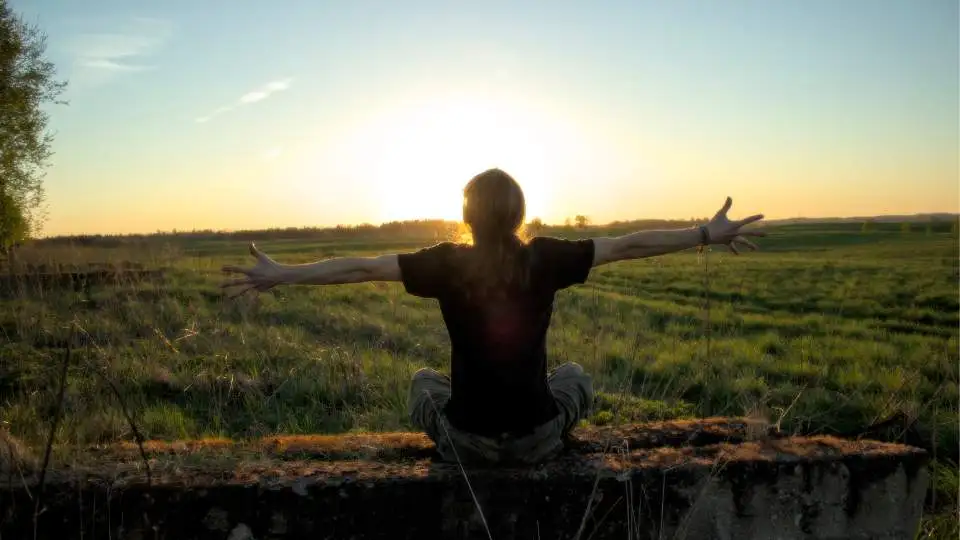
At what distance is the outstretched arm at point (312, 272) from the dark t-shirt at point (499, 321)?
0.09 metres

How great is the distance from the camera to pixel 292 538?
2.52 m

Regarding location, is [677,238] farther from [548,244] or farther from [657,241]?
[548,244]

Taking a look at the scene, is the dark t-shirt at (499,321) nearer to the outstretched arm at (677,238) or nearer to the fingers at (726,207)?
the outstretched arm at (677,238)

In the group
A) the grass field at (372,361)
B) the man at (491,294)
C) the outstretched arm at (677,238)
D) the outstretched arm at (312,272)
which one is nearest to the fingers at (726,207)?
the outstretched arm at (677,238)

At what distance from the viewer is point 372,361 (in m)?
7.07

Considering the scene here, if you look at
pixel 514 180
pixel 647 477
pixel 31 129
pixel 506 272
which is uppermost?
pixel 31 129

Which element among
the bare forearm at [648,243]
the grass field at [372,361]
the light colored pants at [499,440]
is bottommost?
the grass field at [372,361]

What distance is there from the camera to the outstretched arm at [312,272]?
2910mm

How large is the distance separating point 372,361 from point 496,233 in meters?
4.54

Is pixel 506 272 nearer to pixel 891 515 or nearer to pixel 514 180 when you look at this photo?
pixel 514 180

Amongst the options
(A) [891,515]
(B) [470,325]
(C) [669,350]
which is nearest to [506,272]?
(B) [470,325]

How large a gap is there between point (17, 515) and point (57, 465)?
358 mm

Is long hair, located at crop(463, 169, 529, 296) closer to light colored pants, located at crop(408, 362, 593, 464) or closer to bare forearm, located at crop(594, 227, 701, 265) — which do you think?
bare forearm, located at crop(594, 227, 701, 265)

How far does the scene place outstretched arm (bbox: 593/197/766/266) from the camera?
123 inches
